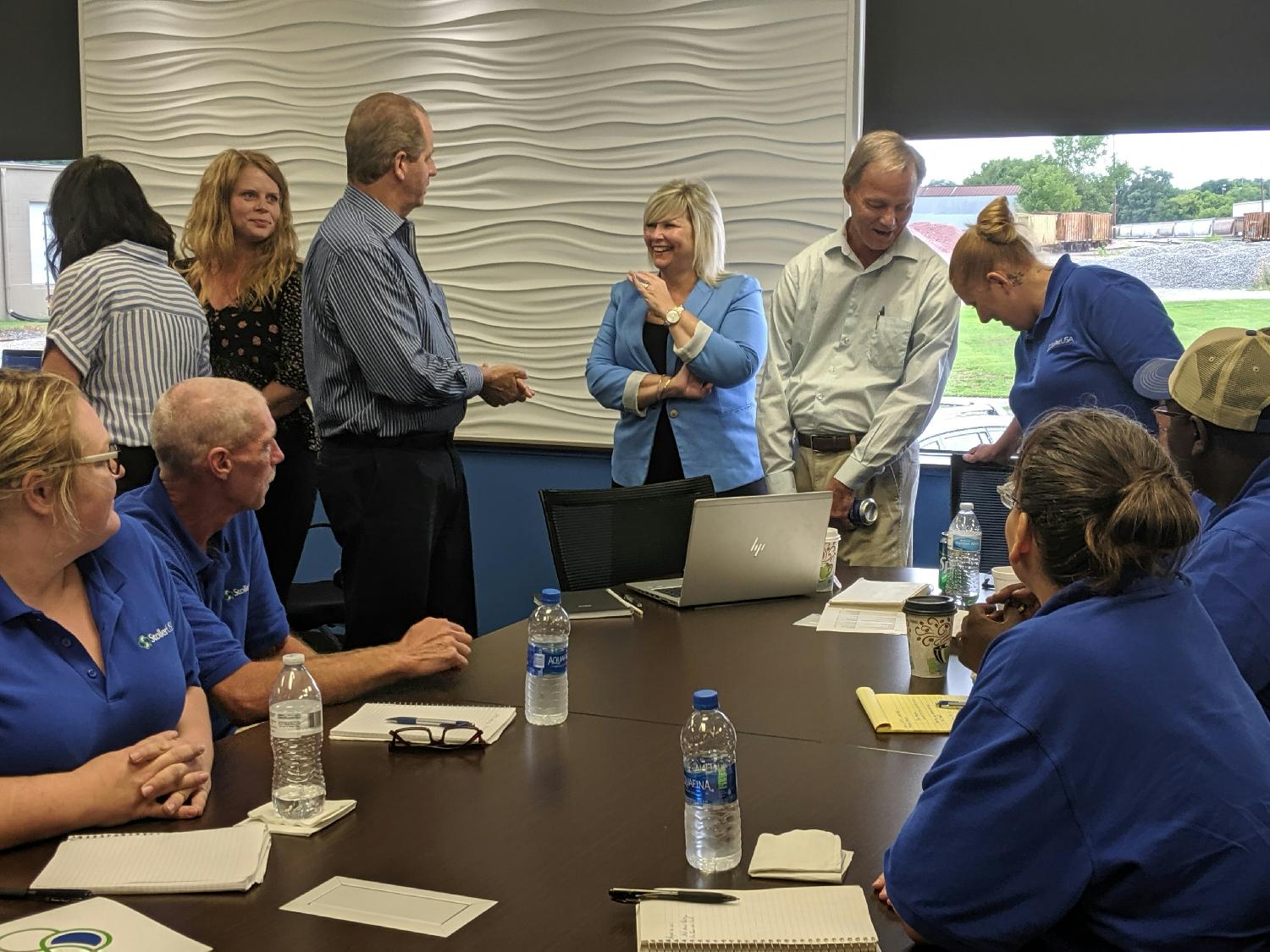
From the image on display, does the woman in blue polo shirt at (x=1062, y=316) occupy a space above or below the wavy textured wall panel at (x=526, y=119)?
below

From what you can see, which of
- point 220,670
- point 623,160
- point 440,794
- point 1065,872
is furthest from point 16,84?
point 1065,872

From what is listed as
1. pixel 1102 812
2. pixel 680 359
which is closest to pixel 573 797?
pixel 1102 812

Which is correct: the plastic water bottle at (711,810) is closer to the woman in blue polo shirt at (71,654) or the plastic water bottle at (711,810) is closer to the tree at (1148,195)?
the woman in blue polo shirt at (71,654)

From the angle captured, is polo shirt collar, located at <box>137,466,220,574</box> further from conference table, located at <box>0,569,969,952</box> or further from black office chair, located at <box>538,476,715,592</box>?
black office chair, located at <box>538,476,715,592</box>

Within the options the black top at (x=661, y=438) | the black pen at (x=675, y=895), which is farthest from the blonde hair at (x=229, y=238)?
the black pen at (x=675, y=895)

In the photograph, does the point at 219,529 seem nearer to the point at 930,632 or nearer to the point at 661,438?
the point at 930,632

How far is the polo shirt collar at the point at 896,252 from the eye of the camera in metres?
3.92

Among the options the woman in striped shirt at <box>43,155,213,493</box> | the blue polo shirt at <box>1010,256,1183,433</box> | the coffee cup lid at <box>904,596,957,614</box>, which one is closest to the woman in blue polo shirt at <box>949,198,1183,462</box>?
the blue polo shirt at <box>1010,256,1183,433</box>

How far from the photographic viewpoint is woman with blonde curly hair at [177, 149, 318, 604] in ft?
13.6

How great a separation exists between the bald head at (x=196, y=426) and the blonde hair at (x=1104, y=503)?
1443 mm

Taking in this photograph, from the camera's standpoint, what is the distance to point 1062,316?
11.1ft

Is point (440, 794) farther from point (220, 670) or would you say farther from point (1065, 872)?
point (1065, 872)

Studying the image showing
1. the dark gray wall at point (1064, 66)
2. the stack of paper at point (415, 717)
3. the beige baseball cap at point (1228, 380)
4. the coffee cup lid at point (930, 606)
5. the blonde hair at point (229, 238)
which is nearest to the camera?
the beige baseball cap at point (1228, 380)

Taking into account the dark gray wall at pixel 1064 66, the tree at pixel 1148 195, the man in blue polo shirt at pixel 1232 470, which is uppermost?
the dark gray wall at pixel 1064 66
